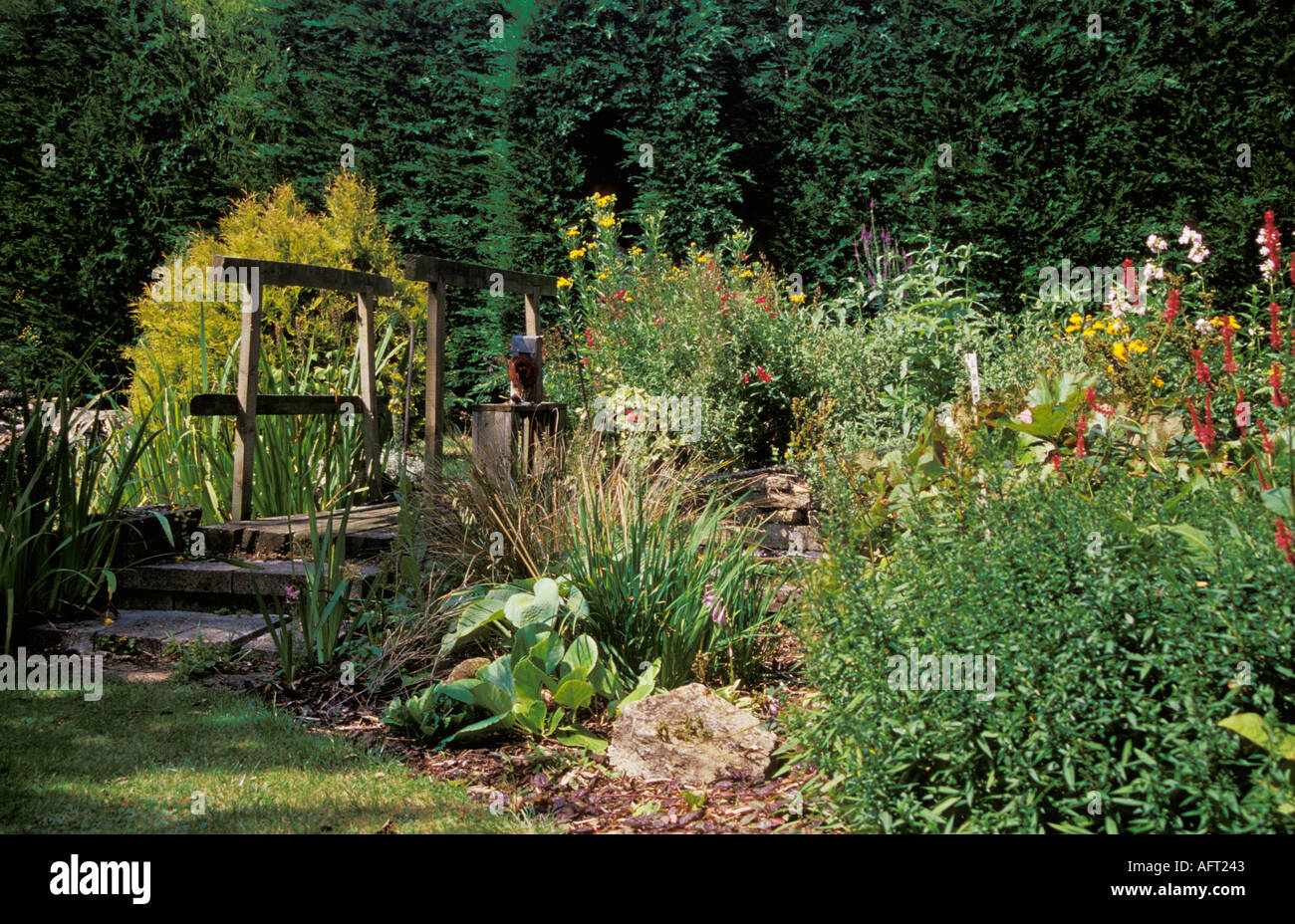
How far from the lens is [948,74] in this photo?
325 inches

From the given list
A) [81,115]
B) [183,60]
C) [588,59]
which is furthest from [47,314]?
[588,59]

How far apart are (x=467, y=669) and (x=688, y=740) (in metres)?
1.00

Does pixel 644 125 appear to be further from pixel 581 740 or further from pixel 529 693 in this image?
pixel 581 740

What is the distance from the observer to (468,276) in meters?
6.02

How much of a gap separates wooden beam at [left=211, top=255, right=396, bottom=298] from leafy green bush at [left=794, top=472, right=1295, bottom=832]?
407cm

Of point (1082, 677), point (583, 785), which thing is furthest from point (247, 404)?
point (1082, 677)

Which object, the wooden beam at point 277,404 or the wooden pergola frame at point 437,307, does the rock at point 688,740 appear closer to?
the wooden pergola frame at point 437,307

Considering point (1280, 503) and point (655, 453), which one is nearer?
point (1280, 503)

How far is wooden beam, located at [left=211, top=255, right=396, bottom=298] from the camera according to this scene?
5.30 m

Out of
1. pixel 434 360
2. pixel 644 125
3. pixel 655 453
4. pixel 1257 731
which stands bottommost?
pixel 1257 731

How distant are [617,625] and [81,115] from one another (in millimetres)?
9999

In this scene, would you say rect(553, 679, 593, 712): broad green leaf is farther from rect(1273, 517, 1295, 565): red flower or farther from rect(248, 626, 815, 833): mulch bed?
rect(1273, 517, 1295, 565): red flower

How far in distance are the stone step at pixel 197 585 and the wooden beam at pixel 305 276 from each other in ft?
5.18
